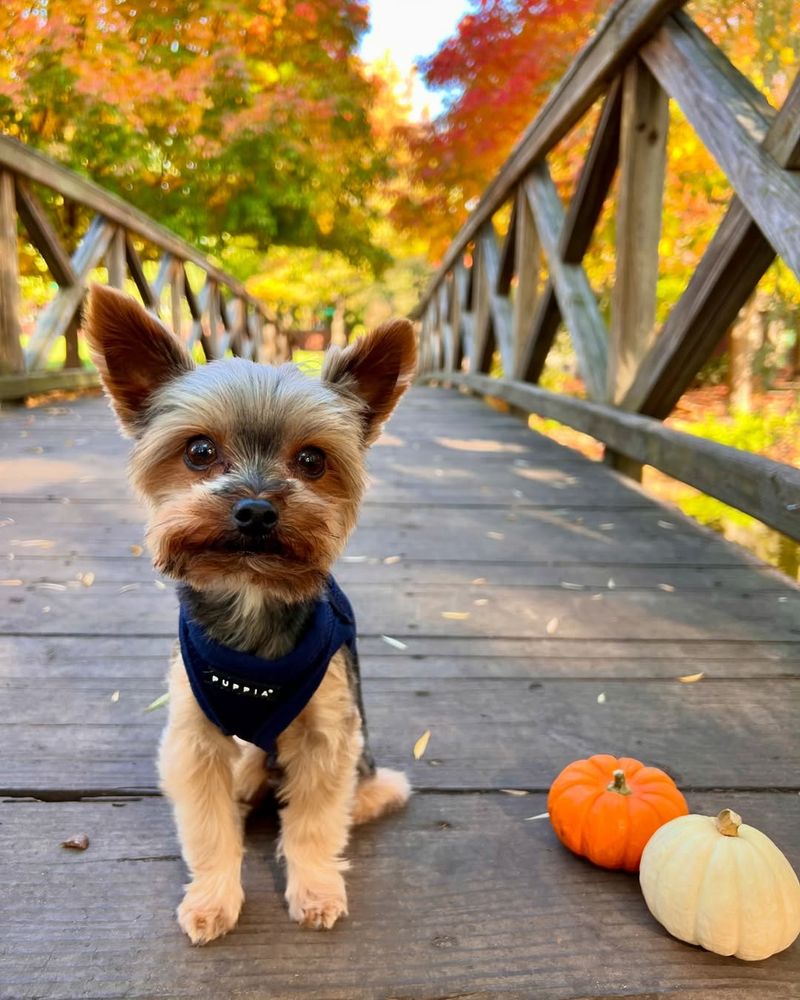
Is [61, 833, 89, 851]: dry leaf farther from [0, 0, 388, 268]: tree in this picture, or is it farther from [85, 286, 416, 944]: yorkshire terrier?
[0, 0, 388, 268]: tree

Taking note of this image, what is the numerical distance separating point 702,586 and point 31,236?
6983mm

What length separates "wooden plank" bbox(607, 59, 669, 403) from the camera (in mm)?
4371

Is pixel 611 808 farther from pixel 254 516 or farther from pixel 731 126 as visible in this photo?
pixel 731 126

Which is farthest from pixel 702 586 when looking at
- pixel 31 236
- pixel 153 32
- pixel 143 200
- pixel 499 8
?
pixel 143 200

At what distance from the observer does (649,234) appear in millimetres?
4492

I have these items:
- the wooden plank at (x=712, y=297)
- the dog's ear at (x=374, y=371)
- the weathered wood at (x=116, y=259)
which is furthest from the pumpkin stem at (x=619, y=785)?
the weathered wood at (x=116, y=259)

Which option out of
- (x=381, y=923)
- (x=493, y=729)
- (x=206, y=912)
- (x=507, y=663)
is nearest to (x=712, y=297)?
(x=507, y=663)

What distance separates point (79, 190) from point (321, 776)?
25.1 ft

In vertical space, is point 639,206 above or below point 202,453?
above

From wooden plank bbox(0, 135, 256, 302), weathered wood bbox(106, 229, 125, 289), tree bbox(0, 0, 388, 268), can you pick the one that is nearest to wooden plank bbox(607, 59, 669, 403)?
wooden plank bbox(0, 135, 256, 302)

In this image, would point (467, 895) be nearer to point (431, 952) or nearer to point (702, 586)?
point (431, 952)

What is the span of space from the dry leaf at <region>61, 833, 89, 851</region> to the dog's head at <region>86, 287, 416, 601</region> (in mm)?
655

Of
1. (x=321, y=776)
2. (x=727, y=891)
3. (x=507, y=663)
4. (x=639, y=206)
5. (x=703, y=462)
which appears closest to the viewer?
(x=727, y=891)

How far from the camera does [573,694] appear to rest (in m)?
2.56
